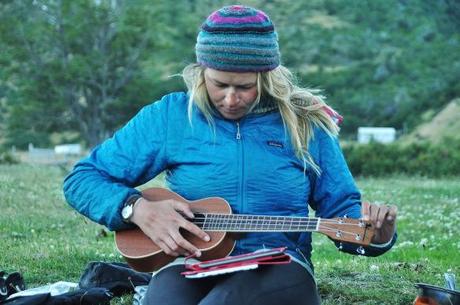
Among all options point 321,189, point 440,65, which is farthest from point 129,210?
point 440,65

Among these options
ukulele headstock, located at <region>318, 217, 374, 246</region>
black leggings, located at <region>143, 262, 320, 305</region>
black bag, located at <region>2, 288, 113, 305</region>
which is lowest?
black bag, located at <region>2, 288, 113, 305</region>

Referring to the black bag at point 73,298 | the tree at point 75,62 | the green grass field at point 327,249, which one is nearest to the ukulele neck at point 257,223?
the black bag at point 73,298

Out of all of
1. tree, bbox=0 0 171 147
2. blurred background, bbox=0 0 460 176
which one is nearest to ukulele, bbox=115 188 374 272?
blurred background, bbox=0 0 460 176

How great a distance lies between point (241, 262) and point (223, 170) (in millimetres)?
550

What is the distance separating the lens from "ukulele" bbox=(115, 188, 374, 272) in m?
4.02

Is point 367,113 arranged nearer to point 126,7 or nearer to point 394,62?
point 394,62

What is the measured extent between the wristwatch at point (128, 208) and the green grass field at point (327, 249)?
1212mm

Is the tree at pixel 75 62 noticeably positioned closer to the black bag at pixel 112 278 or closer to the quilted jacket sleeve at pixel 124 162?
the black bag at pixel 112 278

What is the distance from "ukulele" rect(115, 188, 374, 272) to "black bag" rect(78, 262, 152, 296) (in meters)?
1.17

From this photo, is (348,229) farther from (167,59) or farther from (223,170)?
(167,59)

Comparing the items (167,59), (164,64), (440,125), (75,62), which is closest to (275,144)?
(440,125)

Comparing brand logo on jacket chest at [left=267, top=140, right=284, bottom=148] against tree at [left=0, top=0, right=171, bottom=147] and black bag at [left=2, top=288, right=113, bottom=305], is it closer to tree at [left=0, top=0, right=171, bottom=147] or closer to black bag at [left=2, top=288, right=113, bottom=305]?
black bag at [left=2, top=288, right=113, bottom=305]

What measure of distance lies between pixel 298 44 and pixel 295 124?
41.3 m

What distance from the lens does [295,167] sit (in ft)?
14.6
